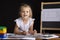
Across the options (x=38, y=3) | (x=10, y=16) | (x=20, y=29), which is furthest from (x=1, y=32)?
(x=38, y=3)

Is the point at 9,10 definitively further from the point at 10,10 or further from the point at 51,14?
the point at 51,14

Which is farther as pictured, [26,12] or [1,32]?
[26,12]

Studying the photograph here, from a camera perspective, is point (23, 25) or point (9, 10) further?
point (9, 10)

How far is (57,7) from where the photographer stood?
159 centimetres

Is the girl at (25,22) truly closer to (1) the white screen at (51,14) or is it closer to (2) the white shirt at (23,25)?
(2) the white shirt at (23,25)

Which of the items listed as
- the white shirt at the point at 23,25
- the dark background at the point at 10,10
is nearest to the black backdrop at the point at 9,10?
the dark background at the point at 10,10

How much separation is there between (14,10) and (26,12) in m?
0.19

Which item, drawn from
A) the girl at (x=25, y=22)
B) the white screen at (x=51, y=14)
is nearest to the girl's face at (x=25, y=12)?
the girl at (x=25, y=22)

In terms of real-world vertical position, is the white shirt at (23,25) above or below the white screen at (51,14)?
below

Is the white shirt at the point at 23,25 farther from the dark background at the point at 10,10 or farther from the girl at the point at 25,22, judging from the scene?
the dark background at the point at 10,10

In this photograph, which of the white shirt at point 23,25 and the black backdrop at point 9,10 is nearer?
the white shirt at point 23,25

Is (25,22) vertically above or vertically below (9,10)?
below

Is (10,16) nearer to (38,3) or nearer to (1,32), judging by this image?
(38,3)

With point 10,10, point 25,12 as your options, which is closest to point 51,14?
point 25,12
